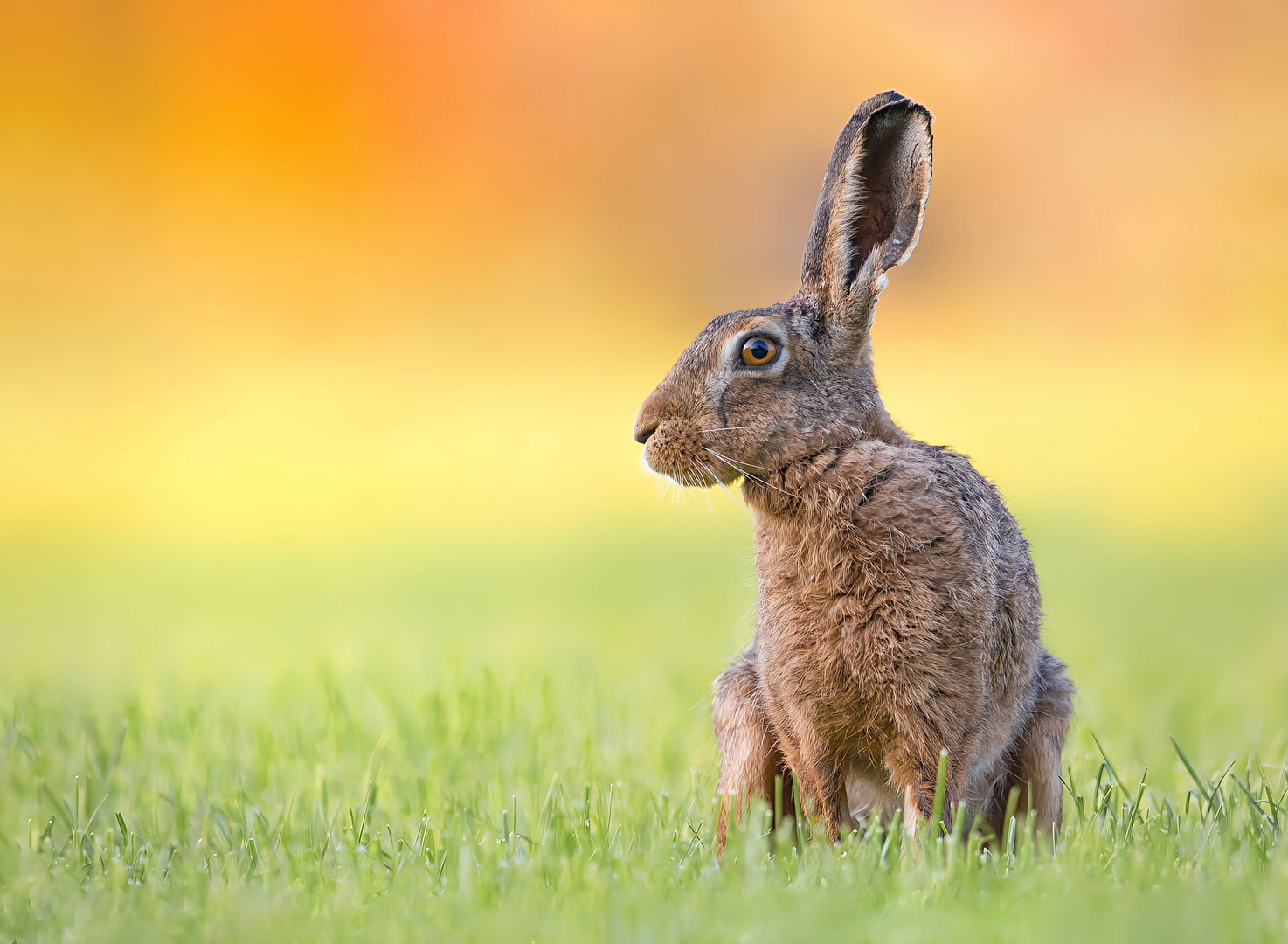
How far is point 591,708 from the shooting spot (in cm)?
612

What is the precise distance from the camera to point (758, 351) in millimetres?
4062

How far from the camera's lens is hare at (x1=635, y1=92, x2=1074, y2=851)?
12.6 ft

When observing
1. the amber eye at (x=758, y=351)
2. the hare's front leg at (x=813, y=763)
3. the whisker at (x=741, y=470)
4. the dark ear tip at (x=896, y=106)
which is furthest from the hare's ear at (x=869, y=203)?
the hare's front leg at (x=813, y=763)

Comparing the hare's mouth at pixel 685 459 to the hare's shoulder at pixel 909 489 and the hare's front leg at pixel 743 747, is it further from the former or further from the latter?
the hare's front leg at pixel 743 747

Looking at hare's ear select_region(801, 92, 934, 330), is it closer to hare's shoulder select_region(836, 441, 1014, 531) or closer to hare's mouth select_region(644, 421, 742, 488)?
hare's shoulder select_region(836, 441, 1014, 531)

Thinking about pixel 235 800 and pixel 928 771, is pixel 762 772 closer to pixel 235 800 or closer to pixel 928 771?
pixel 928 771

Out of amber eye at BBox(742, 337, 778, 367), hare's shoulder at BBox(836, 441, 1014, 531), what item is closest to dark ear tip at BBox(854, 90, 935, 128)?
amber eye at BBox(742, 337, 778, 367)

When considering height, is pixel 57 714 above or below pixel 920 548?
below

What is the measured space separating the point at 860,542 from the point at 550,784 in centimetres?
191

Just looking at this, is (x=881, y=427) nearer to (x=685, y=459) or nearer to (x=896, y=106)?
(x=685, y=459)

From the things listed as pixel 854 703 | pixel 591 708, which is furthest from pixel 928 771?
pixel 591 708

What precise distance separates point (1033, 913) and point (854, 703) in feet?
3.63

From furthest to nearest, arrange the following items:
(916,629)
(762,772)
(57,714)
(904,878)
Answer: (57,714), (762,772), (916,629), (904,878)

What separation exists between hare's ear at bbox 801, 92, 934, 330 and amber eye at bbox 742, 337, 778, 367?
0.82 feet
